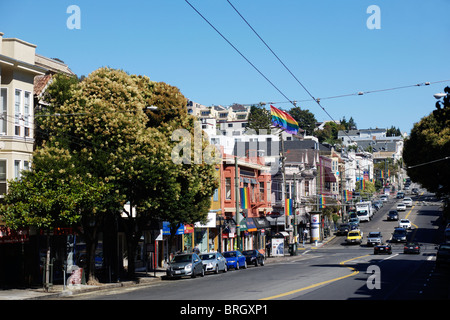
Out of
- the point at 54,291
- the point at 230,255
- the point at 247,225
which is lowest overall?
the point at 54,291

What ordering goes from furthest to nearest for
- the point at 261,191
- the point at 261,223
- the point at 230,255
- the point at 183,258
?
the point at 261,191 < the point at 261,223 < the point at 230,255 < the point at 183,258

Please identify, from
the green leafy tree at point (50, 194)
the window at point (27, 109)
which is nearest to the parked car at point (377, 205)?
the green leafy tree at point (50, 194)

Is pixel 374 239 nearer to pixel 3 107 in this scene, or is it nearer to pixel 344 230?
pixel 344 230

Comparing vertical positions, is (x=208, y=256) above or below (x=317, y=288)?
above

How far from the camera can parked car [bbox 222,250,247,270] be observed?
4675 centimetres

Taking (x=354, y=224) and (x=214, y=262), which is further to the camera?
(x=354, y=224)

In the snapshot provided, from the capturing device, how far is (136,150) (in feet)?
105

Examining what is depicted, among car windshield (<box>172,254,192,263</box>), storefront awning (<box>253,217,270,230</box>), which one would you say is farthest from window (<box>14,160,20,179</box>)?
storefront awning (<box>253,217,270,230</box>)

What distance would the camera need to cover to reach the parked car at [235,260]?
46.8m

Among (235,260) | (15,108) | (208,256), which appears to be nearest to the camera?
(15,108)

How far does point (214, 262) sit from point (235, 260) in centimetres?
457

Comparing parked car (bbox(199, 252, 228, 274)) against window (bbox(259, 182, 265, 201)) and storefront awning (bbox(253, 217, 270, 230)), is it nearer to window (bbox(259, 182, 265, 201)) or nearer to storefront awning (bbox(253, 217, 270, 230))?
storefront awning (bbox(253, 217, 270, 230))

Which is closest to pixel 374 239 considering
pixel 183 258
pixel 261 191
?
pixel 261 191

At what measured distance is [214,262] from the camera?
4259cm
